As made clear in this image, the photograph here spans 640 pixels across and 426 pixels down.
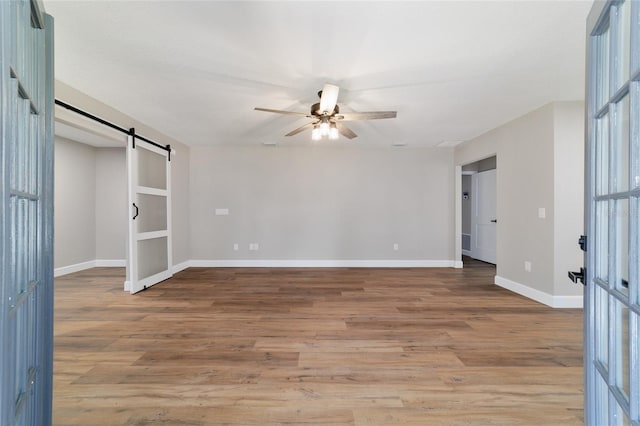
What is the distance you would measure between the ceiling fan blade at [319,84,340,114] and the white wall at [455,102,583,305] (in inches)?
102

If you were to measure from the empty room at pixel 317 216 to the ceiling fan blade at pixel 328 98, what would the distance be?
0.16 feet

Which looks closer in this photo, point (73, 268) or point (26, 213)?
point (26, 213)

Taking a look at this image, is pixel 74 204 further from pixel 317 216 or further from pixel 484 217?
pixel 484 217

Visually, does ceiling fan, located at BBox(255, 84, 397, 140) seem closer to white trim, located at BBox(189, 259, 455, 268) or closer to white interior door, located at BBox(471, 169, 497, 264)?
white trim, located at BBox(189, 259, 455, 268)

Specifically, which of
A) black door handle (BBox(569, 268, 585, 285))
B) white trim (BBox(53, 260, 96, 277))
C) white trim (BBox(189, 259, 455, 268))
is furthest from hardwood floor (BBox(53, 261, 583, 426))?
white trim (BBox(189, 259, 455, 268))

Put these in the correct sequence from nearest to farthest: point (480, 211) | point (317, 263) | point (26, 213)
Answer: point (26, 213) → point (317, 263) → point (480, 211)

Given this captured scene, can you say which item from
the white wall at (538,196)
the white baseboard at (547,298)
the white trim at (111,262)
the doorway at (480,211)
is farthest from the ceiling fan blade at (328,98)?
the white trim at (111,262)

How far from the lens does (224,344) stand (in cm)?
224

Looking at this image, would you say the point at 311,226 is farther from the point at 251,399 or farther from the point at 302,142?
the point at 251,399

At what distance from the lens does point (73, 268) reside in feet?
16.2

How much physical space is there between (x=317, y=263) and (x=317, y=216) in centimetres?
92

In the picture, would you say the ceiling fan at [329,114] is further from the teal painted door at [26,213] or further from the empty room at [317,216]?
the teal painted door at [26,213]

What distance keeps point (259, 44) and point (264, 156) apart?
3367 mm

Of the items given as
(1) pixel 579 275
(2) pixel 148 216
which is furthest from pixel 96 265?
(1) pixel 579 275
